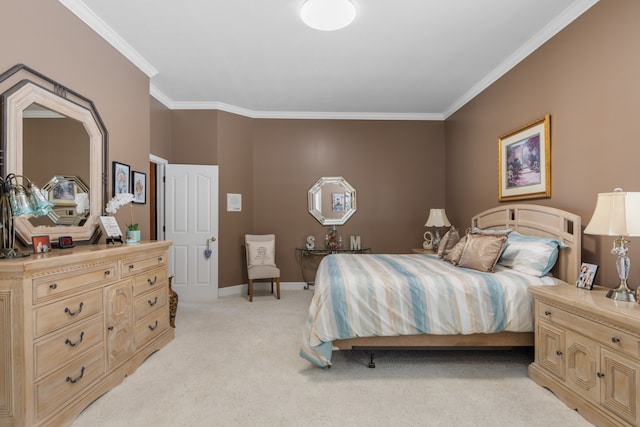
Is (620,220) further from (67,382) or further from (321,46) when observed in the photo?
(67,382)

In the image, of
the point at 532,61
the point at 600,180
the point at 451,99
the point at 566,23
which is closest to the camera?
the point at 600,180

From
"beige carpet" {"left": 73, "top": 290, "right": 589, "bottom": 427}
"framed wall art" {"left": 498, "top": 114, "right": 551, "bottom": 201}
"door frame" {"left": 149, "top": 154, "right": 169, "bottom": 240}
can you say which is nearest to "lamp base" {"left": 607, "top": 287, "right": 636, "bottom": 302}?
"beige carpet" {"left": 73, "top": 290, "right": 589, "bottom": 427}

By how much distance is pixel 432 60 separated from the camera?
362 cm

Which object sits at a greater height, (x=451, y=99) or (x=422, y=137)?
(x=451, y=99)

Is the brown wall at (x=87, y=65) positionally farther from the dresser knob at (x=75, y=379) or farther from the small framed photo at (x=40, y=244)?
the dresser knob at (x=75, y=379)

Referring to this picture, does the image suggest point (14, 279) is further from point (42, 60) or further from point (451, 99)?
point (451, 99)

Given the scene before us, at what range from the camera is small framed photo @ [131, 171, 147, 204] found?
3426 mm

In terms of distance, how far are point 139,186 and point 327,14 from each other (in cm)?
261

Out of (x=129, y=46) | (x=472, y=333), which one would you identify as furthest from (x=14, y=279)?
(x=472, y=333)

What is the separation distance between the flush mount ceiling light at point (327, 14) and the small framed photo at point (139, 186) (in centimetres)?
234

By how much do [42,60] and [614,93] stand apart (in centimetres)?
414

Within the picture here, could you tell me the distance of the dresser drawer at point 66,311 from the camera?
1.74 meters

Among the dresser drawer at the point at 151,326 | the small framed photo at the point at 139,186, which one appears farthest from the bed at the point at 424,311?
the small framed photo at the point at 139,186

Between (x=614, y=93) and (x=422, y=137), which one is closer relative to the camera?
(x=614, y=93)
